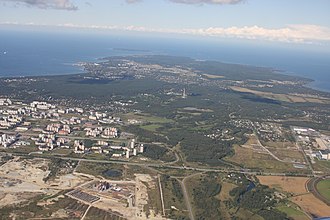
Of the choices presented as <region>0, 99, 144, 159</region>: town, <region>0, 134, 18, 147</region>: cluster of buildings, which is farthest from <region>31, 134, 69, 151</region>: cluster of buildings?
<region>0, 134, 18, 147</region>: cluster of buildings

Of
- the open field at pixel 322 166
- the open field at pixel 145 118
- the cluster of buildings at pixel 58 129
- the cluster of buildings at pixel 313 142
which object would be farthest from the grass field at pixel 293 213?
the open field at pixel 145 118

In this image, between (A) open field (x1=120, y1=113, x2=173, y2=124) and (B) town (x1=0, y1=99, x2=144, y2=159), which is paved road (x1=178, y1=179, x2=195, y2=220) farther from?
(A) open field (x1=120, y1=113, x2=173, y2=124)

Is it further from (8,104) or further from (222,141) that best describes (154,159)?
(8,104)

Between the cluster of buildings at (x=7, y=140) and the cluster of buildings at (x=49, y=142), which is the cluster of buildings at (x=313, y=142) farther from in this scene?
the cluster of buildings at (x=7, y=140)

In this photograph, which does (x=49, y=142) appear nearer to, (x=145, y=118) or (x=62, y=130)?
(x=62, y=130)

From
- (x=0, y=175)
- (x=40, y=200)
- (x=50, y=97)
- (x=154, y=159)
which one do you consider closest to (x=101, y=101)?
(x=50, y=97)

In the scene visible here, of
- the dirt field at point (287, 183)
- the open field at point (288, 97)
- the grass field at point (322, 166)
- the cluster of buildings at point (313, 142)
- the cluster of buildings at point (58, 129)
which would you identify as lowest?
the open field at point (288, 97)

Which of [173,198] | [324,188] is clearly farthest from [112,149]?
[324,188]
